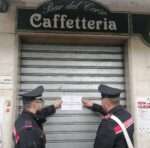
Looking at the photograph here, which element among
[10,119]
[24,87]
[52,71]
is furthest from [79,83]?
[10,119]

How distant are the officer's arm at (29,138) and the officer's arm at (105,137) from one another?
0.82 metres

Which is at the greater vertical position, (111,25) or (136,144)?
(111,25)

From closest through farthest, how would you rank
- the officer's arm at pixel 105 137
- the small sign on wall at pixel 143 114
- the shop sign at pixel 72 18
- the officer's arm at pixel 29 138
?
the officer's arm at pixel 29 138
the officer's arm at pixel 105 137
the shop sign at pixel 72 18
the small sign on wall at pixel 143 114

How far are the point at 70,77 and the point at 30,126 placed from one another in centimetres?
134

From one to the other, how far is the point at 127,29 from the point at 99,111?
1309 millimetres

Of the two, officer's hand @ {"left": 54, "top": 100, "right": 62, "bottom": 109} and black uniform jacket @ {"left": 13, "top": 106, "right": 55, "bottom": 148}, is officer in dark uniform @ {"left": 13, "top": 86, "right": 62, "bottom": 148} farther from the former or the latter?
officer's hand @ {"left": 54, "top": 100, "right": 62, "bottom": 109}

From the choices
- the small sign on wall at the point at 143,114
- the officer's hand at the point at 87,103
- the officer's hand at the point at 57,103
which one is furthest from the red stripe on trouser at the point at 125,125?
the officer's hand at the point at 57,103

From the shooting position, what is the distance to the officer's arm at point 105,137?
5.06 meters

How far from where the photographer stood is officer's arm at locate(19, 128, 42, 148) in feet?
16.0

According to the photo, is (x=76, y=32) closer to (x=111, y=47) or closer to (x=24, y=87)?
(x=111, y=47)

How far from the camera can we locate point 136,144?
586 centimetres

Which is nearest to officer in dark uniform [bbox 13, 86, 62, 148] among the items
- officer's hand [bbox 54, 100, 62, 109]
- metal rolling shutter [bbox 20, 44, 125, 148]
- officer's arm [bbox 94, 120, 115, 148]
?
officer's hand [bbox 54, 100, 62, 109]

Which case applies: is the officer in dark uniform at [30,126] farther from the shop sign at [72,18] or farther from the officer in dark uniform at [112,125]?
the shop sign at [72,18]

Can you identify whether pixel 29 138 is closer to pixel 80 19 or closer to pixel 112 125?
pixel 112 125
